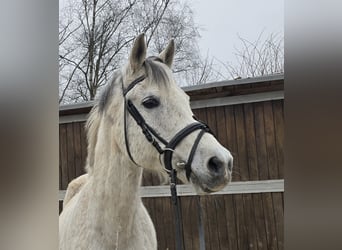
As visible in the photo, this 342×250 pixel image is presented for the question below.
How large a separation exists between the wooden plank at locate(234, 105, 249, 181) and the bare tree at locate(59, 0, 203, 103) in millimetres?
255

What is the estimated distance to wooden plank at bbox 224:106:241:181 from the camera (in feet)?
3.38

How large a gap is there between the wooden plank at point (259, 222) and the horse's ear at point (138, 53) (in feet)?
1.67

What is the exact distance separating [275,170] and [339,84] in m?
0.77

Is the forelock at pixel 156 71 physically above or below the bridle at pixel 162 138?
above

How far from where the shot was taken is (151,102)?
750mm

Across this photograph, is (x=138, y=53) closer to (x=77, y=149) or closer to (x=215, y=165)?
(x=215, y=165)

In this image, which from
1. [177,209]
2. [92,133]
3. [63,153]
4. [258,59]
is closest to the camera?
[177,209]

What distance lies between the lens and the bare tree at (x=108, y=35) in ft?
2.33

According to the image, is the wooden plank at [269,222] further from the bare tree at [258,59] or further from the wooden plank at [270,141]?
the bare tree at [258,59]

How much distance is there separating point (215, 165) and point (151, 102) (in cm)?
20

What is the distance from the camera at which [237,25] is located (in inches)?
25.2

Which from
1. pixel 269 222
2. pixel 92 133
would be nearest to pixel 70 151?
pixel 92 133

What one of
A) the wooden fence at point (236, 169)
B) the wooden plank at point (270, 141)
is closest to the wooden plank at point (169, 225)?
Result: the wooden fence at point (236, 169)

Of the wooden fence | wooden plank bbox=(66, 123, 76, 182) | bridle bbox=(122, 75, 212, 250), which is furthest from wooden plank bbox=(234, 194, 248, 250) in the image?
wooden plank bbox=(66, 123, 76, 182)
